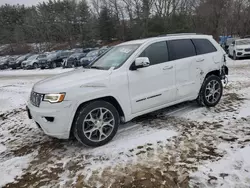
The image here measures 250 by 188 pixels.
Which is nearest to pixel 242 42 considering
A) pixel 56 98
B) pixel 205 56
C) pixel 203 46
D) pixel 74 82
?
pixel 203 46

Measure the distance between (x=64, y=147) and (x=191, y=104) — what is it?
325 centimetres

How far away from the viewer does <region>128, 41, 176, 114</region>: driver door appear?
4.12m

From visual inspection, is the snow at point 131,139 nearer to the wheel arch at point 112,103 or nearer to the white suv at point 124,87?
the white suv at point 124,87

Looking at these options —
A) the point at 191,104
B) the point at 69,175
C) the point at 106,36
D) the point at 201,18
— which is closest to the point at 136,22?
the point at 106,36

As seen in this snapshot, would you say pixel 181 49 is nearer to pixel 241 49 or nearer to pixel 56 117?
pixel 56 117

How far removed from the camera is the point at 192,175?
9.52 ft

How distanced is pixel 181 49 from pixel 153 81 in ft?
3.63

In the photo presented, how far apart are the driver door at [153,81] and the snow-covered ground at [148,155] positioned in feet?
1.73

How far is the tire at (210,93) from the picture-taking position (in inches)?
205

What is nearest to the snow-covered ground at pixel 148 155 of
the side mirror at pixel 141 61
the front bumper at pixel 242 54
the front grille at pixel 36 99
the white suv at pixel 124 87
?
the white suv at pixel 124 87

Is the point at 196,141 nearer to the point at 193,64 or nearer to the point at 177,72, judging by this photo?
the point at 177,72

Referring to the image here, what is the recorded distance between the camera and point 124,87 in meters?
3.98

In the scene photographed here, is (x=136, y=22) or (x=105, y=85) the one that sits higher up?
(x=136, y=22)

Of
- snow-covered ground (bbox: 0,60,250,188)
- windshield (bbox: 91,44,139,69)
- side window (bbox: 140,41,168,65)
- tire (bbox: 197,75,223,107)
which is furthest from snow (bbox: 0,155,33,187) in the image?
tire (bbox: 197,75,223,107)
